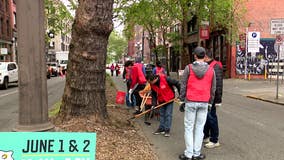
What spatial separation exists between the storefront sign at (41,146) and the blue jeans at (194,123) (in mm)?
2569

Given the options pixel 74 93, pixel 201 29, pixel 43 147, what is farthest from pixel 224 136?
pixel 201 29

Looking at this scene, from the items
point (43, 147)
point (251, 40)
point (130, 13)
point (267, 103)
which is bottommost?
point (267, 103)

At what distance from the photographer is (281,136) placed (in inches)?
295

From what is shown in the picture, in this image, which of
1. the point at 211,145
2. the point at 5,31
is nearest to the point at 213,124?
the point at 211,145

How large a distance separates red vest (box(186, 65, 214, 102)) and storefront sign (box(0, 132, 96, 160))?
2.55 meters

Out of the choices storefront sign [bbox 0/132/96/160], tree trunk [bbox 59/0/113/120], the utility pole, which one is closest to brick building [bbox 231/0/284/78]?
tree trunk [bbox 59/0/113/120]

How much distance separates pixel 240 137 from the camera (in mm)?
7340

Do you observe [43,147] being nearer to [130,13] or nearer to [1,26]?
[130,13]

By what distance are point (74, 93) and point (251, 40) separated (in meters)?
18.6

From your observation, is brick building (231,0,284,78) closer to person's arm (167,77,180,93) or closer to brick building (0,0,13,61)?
person's arm (167,77,180,93)

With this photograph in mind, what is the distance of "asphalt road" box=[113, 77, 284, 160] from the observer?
602 cm

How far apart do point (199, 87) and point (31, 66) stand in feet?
8.77

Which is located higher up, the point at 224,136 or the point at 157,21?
the point at 157,21

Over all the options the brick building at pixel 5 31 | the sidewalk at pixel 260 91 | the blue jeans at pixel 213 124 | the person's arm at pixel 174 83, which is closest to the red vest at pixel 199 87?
the blue jeans at pixel 213 124
